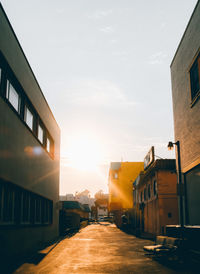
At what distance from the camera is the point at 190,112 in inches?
706

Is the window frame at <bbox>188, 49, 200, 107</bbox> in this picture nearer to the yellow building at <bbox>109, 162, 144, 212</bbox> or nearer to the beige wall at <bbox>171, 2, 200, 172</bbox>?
the beige wall at <bbox>171, 2, 200, 172</bbox>

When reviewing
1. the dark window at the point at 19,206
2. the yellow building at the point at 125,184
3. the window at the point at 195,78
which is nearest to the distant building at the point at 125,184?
the yellow building at the point at 125,184

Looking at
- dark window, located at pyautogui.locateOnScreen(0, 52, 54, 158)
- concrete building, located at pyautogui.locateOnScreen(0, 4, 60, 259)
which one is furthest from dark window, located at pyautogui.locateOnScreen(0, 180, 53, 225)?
dark window, located at pyautogui.locateOnScreen(0, 52, 54, 158)

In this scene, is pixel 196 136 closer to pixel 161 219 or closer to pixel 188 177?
pixel 188 177

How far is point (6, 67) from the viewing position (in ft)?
40.4

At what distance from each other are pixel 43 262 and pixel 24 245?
2877mm

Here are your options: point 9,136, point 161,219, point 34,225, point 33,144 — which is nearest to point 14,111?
point 9,136

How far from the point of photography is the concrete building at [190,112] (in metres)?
16.9

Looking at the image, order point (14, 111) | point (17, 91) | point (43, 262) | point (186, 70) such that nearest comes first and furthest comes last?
point (43, 262)
point (14, 111)
point (17, 91)
point (186, 70)

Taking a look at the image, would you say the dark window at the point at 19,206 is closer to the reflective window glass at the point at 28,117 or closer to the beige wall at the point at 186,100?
the reflective window glass at the point at 28,117

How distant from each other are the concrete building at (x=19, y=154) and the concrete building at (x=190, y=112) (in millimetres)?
7590

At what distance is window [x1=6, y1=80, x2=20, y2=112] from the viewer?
12.6m

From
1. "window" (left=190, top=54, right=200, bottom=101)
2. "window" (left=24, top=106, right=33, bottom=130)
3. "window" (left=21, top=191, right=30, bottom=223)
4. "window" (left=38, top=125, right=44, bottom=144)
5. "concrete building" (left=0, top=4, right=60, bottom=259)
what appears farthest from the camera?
"window" (left=38, top=125, right=44, bottom=144)

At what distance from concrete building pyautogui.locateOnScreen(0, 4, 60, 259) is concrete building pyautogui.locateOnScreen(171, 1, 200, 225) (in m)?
7.59
